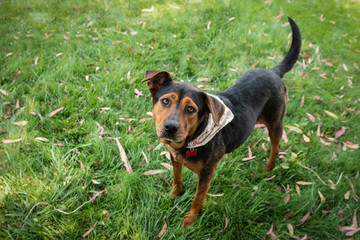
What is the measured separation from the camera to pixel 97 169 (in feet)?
10.4

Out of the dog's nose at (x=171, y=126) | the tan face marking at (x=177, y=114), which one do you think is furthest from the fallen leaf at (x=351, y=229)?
the dog's nose at (x=171, y=126)

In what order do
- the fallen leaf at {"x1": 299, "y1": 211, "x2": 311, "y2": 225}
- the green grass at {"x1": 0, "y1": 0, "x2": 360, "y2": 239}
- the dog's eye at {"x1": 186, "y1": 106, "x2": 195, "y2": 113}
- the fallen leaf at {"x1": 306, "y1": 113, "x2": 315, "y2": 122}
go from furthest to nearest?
1. the fallen leaf at {"x1": 306, "y1": 113, "x2": 315, "y2": 122}
2. the fallen leaf at {"x1": 299, "y1": 211, "x2": 311, "y2": 225}
3. the green grass at {"x1": 0, "y1": 0, "x2": 360, "y2": 239}
4. the dog's eye at {"x1": 186, "y1": 106, "x2": 195, "y2": 113}

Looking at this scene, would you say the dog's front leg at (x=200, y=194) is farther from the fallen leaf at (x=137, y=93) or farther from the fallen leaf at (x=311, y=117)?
the fallen leaf at (x=311, y=117)

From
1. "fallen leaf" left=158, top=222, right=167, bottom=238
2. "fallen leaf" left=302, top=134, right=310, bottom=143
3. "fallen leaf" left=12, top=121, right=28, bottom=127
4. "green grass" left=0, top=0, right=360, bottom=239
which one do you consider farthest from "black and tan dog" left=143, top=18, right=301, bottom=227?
"fallen leaf" left=12, top=121, right=28, bottom=127

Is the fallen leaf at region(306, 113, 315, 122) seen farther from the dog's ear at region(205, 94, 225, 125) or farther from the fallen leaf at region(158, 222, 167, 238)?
the fallen leaf at region(158, 222, 167, 238)

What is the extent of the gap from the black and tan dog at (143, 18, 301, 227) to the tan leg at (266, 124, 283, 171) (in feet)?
0.05

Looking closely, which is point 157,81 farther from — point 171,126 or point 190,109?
point 171,126

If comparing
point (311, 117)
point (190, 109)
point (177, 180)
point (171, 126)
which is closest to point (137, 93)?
point (177, 180)

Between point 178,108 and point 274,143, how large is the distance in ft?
6.37

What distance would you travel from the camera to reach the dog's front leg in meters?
2.59

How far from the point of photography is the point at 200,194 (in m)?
2.65

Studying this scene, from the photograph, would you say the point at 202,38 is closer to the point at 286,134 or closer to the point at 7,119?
the point at 286,134

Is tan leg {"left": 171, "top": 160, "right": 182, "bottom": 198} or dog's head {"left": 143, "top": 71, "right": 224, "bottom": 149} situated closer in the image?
dog's head {"left": 143, "top": 71, "right": 224, "bottom": 149}

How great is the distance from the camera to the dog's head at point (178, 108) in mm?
2164
